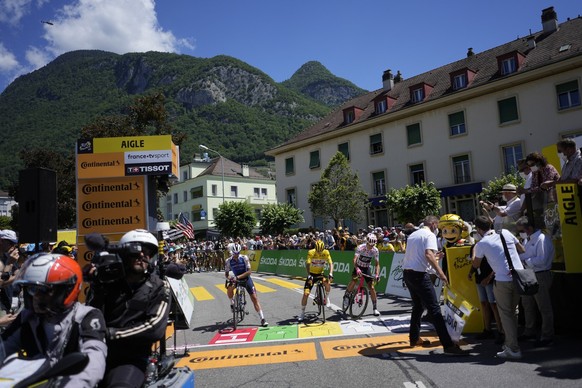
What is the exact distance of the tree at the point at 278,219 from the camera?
39.6 meters

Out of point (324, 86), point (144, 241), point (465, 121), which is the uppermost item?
point (324, 86)

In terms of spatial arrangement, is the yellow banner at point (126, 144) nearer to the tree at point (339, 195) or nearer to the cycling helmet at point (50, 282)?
the cycling helmet at point (50, 282)

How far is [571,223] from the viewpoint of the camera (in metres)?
6.52

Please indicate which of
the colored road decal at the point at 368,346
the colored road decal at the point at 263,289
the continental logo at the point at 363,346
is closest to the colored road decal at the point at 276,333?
the colored road decal at the point at 368,346

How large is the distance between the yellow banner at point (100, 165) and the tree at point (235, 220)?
A: 35.4m

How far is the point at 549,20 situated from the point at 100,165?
34.7 meters

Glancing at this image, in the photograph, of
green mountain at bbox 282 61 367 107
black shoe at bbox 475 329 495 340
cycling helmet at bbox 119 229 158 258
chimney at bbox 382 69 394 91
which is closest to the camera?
cycling helmet at bbox 119 229 158 258

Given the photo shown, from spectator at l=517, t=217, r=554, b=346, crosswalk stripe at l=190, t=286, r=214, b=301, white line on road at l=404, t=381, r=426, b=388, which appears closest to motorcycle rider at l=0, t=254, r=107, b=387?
white line on road at l=404, t=381, r=426, b=388

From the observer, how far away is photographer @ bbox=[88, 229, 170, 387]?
314 centimetres

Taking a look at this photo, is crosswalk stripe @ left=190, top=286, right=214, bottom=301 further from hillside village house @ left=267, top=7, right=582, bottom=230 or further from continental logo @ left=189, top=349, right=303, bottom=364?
hillside village house @ left=267, top=7, right=582, bottom=230

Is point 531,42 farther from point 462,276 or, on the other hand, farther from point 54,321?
point 54,321

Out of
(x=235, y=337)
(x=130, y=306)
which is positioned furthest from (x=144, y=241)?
(x=235, y=337)

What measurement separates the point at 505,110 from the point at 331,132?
1573cm

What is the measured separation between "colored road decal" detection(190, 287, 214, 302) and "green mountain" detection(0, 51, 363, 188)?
5824 centimetres
